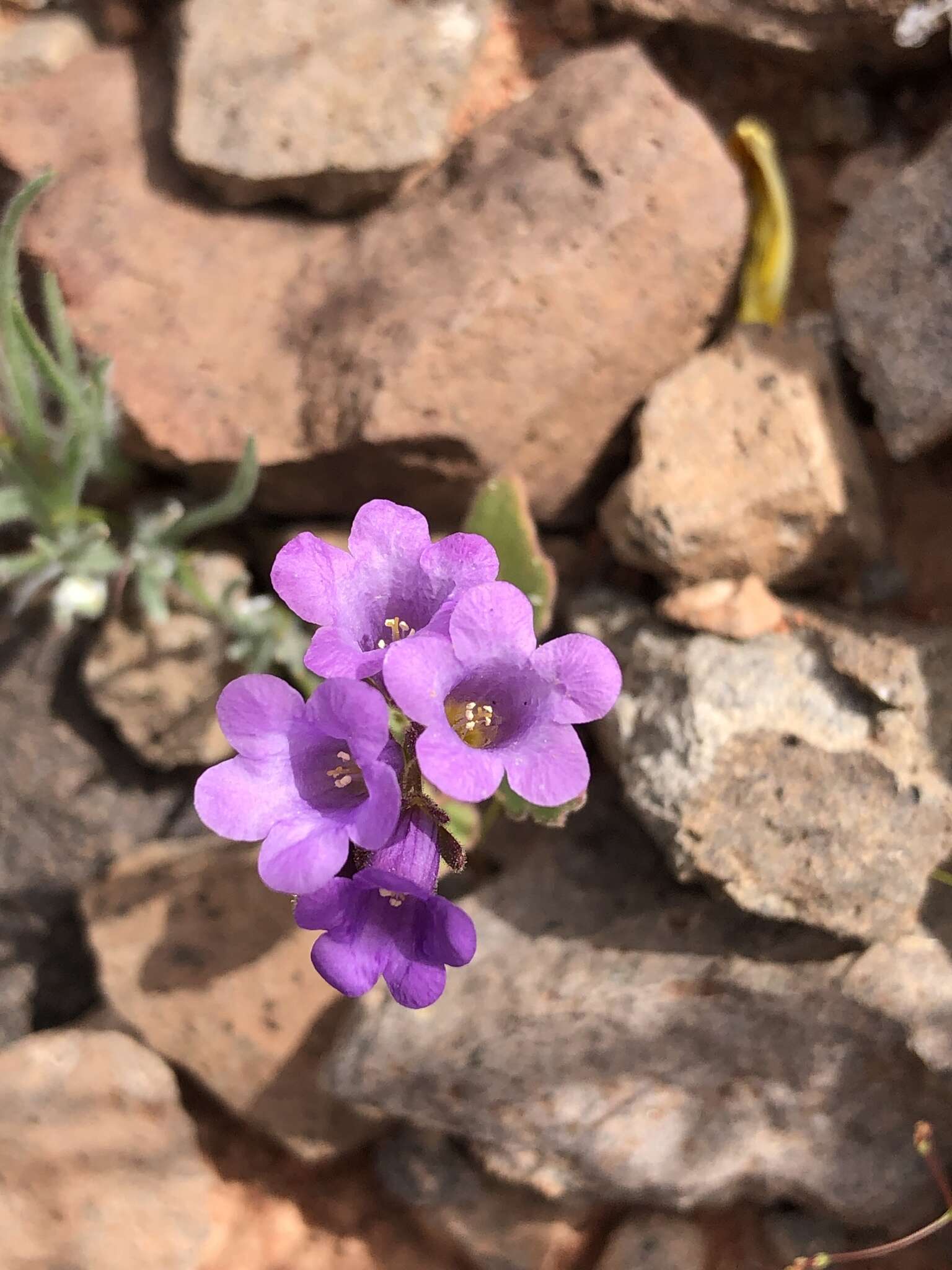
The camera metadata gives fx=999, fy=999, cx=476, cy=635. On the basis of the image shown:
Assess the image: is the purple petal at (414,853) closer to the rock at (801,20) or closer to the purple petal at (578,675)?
the purple petal at (578,675)

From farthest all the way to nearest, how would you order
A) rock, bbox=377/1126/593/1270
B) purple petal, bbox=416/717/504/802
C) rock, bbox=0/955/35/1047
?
rock, bbox=0/955/35/1047 → rock, bbox=377/1126/593/1270 → purple petal, bbox=416/717/504/802

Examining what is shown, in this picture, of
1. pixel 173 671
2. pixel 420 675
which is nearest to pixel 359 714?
pixel 420 675

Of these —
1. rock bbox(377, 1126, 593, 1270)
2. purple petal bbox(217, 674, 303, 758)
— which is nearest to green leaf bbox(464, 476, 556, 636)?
purple petal bbox(217, 674, 303, 758)

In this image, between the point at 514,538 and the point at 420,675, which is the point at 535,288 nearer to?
the point at 514,538

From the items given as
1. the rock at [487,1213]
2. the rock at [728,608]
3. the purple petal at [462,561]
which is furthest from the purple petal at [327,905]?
the rock at [487,1213]

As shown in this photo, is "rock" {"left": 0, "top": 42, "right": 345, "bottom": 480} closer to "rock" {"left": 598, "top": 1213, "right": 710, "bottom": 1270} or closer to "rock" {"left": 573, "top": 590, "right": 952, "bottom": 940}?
"rock" {"left": 573, "top": 590, "right": 952, "bottom": 940}
